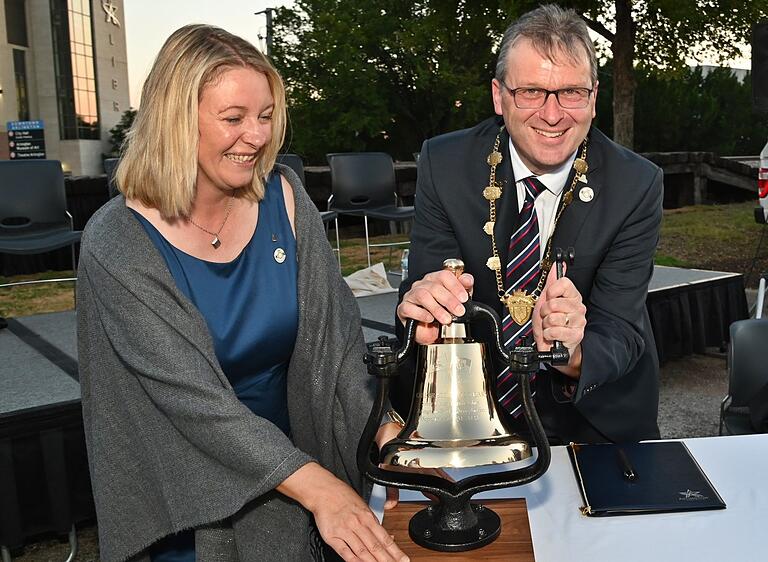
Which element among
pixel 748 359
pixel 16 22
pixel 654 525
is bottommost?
pixel 748 359

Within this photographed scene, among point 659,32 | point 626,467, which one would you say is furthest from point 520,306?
point 659,32

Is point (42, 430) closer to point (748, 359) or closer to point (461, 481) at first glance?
point (461, 481)

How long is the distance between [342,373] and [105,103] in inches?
1612

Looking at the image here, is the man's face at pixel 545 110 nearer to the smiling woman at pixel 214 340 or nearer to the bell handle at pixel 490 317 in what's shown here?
the smiling woman at pixel 214 340

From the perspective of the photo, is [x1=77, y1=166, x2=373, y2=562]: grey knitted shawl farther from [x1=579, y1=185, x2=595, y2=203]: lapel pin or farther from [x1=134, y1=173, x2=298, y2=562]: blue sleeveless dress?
[x1=579, y1=185, x2=595, y2=203]: lapel pin

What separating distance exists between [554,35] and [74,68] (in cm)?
3875

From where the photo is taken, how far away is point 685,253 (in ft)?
35.4

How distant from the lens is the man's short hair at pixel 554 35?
1984 mm

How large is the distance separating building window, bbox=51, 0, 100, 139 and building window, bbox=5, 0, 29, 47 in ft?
4.05

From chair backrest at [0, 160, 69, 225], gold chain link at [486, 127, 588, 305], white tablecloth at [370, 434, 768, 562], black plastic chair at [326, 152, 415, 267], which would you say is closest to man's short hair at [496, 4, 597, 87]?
gold chain link at [486, 127, 588, 305]

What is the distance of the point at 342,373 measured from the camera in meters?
2.06

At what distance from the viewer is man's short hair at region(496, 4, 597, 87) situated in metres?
1.98

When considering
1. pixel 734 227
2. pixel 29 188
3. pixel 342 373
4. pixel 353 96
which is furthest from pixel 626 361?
pixel 353 96

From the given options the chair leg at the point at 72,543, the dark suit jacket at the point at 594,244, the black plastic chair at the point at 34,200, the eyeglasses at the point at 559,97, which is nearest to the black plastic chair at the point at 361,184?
the black plastic chair at the point at 34,200
